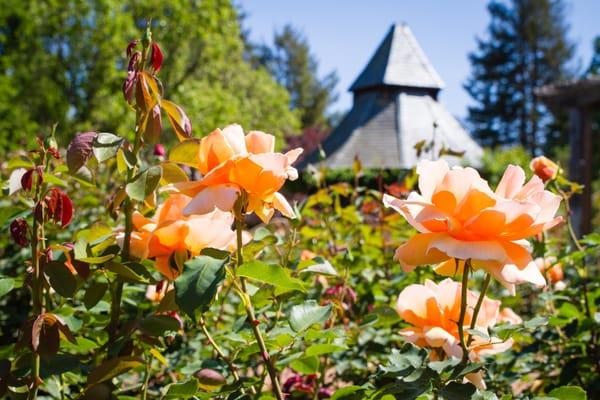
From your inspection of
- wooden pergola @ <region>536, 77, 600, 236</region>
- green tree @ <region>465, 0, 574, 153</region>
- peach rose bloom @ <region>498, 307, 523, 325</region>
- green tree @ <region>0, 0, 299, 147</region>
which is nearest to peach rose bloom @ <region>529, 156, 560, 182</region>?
peach rose bloom @ <region>498, 307, 523, 325</region>

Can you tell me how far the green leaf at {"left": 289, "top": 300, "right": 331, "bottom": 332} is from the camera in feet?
2.56

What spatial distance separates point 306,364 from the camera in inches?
35.0

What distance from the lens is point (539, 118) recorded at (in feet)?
111

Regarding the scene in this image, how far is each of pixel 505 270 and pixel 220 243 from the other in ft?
1.08

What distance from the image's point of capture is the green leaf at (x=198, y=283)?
1.95 ft

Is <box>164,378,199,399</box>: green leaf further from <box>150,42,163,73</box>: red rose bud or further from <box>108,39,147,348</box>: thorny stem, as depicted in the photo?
<box>150,42,163,73</box>: red rose bud

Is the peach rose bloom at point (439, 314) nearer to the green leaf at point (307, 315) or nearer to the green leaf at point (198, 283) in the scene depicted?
the green leaf at point (307, 315)

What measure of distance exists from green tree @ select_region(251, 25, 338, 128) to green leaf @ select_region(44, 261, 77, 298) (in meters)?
41.4

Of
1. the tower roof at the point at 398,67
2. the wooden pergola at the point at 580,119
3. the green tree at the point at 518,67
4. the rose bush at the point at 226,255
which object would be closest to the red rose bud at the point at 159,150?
the rose bush at the point at 226,255

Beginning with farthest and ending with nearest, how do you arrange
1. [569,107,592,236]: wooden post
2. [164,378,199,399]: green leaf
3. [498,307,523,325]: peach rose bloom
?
[569,107,592,236]: wooden post, [498,307,523,325]: peach rose bloom, [164,378,199,399]: green leaf

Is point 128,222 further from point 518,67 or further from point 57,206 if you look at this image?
point 518,67

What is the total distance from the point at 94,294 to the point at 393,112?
18.9 m

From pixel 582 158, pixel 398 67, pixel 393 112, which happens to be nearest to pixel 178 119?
pixel 582 158

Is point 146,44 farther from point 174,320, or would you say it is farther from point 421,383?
point 421,383
